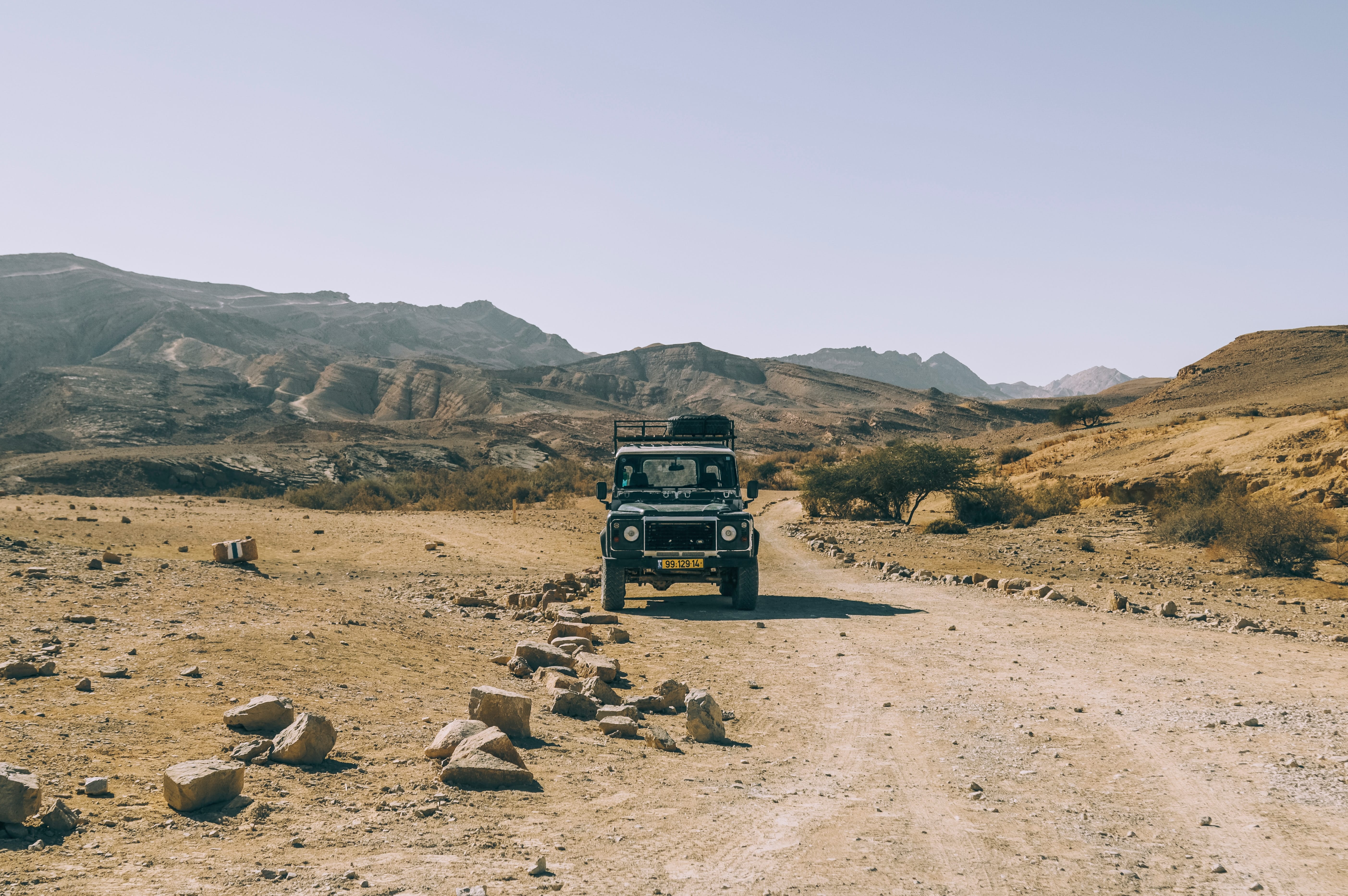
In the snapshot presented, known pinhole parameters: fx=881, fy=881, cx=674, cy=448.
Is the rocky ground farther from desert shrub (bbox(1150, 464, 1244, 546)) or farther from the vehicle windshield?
desert shrub (bbox(1150, 464, 1244, 546))

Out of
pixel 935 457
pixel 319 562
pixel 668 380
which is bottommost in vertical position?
pixel 319 562

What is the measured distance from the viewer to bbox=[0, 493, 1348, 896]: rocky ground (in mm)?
4727

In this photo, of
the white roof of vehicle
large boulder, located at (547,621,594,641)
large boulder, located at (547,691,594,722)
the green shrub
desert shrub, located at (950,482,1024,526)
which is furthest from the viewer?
the green shrub

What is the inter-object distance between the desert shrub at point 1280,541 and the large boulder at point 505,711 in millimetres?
17516

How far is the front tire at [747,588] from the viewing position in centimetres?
1542

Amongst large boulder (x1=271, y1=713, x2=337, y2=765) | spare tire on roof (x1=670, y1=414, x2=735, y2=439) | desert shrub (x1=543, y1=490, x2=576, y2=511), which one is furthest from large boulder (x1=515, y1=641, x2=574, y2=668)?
desert shrub (x1=543, y1=490, x2=576, y2=511)

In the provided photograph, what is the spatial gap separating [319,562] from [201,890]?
18.3 meters

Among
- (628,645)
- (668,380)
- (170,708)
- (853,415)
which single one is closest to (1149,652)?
(628,645)

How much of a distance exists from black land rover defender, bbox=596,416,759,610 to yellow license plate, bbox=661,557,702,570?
1cm

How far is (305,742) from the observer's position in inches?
236

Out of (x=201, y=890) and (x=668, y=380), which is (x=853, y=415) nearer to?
(x=668, y=380)

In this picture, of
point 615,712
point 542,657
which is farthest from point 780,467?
point 615,712

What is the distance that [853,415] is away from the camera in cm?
12675

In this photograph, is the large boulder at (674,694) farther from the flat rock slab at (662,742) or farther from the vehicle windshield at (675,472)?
the vehicle windshield at (675,472)
